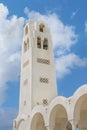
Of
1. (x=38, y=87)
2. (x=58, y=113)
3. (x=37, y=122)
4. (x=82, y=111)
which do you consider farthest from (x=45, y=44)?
(x=82, y=111)

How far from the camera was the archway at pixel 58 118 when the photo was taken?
Result: 24.3 m

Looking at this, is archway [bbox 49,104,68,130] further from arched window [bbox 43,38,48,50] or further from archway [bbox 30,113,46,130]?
arched window [bbox 43,38,48,50]

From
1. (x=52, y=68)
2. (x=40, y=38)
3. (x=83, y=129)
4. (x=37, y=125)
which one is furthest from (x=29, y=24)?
(x=83, y=129)

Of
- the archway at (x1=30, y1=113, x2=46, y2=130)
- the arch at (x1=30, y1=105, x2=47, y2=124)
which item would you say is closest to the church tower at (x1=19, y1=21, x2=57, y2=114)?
the arch at (x1=30, y1=105, x2=47, y2=124)

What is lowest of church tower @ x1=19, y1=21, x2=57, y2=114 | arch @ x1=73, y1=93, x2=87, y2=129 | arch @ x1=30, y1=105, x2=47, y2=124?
arch @ x1=73, y1=93, x2=87, y2=129

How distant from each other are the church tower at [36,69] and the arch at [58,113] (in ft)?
6.75

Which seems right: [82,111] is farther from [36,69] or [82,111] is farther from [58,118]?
[36,69]

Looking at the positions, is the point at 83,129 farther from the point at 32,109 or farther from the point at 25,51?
the point at 25,51

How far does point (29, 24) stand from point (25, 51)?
10.0 ft

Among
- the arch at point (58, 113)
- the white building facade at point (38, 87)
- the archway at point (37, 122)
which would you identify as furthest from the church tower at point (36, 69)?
the arch at point (58, 113)

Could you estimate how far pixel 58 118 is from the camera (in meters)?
27.6

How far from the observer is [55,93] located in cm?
2991

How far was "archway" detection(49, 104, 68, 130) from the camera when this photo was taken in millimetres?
24263

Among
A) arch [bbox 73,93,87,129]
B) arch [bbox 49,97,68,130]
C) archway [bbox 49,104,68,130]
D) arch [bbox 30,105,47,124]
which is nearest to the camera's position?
arch [bbox 73,93,87,129]
